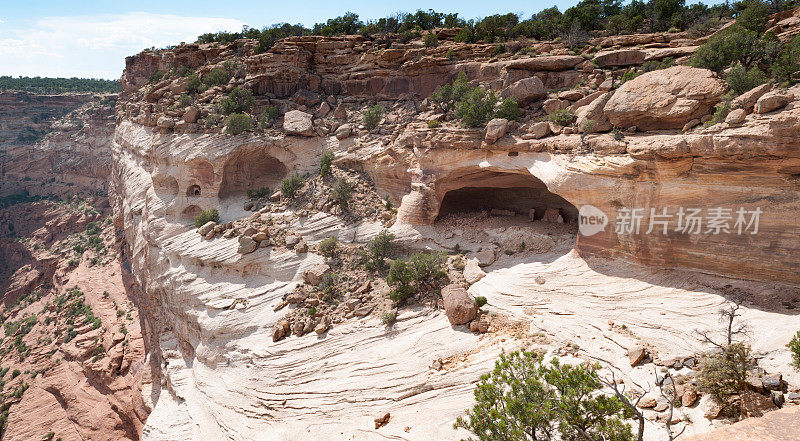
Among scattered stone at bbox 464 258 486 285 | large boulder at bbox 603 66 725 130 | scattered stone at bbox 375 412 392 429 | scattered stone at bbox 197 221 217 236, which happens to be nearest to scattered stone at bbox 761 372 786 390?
large boulder at bbox 603 66 725 130

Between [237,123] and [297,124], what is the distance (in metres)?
4.09

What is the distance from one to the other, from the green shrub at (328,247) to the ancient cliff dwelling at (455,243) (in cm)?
10

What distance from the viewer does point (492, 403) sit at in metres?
8.15

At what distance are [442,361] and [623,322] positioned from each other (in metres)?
6.43

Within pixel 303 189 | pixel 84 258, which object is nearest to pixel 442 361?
pixel 303 189

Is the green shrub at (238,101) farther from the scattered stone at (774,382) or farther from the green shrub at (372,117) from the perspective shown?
the scattered stone at (774,382)

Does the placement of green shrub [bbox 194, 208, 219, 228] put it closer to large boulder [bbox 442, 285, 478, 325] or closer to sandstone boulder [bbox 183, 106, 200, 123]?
sandstone boulder [bbox 183, 106, 200, 123]

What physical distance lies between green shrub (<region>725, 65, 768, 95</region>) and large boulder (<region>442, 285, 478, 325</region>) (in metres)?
12.6

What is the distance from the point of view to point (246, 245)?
21875 mm

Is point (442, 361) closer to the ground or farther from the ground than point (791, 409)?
closer to the ground

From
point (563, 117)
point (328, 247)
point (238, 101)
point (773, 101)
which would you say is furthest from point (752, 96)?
point (238, 101)

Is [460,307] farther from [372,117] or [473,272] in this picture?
[372,117]

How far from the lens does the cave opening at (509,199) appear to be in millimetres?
21750

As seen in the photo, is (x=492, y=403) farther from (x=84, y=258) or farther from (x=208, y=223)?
(x=84, y=258)
